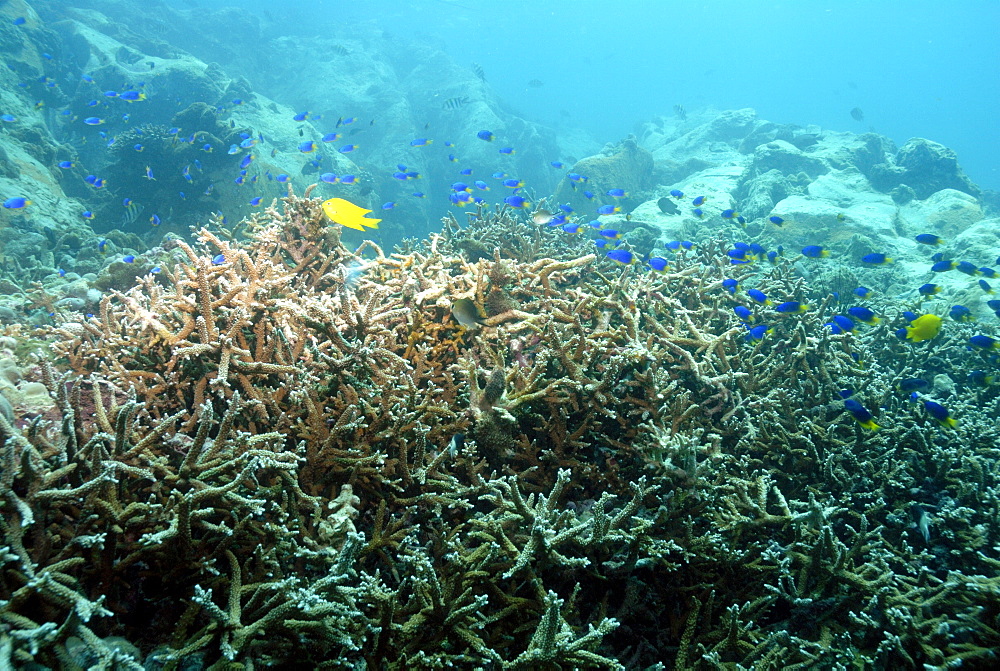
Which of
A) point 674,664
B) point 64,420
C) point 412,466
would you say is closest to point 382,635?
point 412,466

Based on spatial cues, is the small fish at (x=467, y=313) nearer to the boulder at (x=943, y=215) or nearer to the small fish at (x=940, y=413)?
the small fish at (x=940, y=413)

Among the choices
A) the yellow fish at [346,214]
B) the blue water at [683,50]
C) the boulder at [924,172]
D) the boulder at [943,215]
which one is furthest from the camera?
the blue water at [683,50]

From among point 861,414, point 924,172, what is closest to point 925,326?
point 861,414

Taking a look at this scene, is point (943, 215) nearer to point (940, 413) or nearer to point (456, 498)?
point (940, 413)

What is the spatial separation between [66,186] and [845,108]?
154 metres

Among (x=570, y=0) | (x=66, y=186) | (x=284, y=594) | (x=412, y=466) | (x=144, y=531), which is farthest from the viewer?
(x=570, y=0)

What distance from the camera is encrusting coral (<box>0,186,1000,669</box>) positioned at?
1736 mm

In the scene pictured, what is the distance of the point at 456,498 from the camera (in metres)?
2.48

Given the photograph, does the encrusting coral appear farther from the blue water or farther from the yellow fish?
the blue water

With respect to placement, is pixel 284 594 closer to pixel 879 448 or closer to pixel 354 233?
pixel 879 448

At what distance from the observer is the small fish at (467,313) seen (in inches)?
139

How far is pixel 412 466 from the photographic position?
2568 mm

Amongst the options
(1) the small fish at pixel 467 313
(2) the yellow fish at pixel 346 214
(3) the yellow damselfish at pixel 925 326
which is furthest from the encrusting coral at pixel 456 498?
(3) the yellow damselfish at pixel 925 326

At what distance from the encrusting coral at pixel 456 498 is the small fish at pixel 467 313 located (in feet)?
0.26
